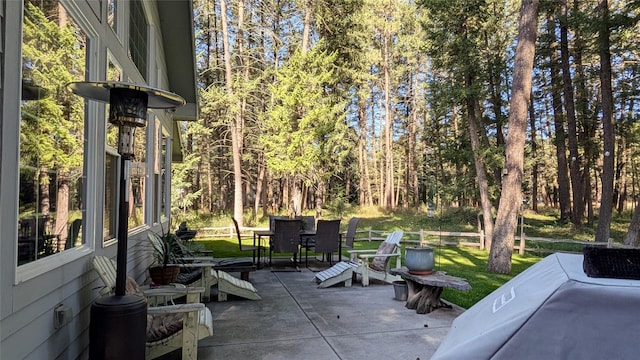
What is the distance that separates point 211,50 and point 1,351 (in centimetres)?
2313

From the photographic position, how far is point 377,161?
3197cm

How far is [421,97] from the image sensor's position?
27.0 meters

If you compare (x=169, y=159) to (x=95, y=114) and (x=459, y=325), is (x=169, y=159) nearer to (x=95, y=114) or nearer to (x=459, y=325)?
(x=95, y=114)

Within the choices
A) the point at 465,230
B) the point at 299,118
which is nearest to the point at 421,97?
the point at 465,230

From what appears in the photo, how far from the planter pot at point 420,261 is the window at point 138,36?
4813 mm

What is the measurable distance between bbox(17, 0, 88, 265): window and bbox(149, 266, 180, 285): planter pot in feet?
6.74

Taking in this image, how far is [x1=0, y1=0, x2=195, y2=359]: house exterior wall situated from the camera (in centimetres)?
221

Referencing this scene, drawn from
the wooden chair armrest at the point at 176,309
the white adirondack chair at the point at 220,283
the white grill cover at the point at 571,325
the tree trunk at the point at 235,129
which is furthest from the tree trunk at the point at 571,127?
the white grill cover at the point at 571,325

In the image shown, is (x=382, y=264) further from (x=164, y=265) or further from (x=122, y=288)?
(x=122, y=288)

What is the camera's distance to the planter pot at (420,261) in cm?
565

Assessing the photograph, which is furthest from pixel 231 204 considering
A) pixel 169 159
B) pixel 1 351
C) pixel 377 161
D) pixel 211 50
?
pixel 1 351

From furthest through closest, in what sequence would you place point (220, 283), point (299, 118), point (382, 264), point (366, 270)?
point (299, 118) < point (382, 264) < point (366, 270) < point (220, 283)

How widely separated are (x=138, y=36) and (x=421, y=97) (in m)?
23.0

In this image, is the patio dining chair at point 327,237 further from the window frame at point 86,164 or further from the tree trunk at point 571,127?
the tree trunk at point 571,127
